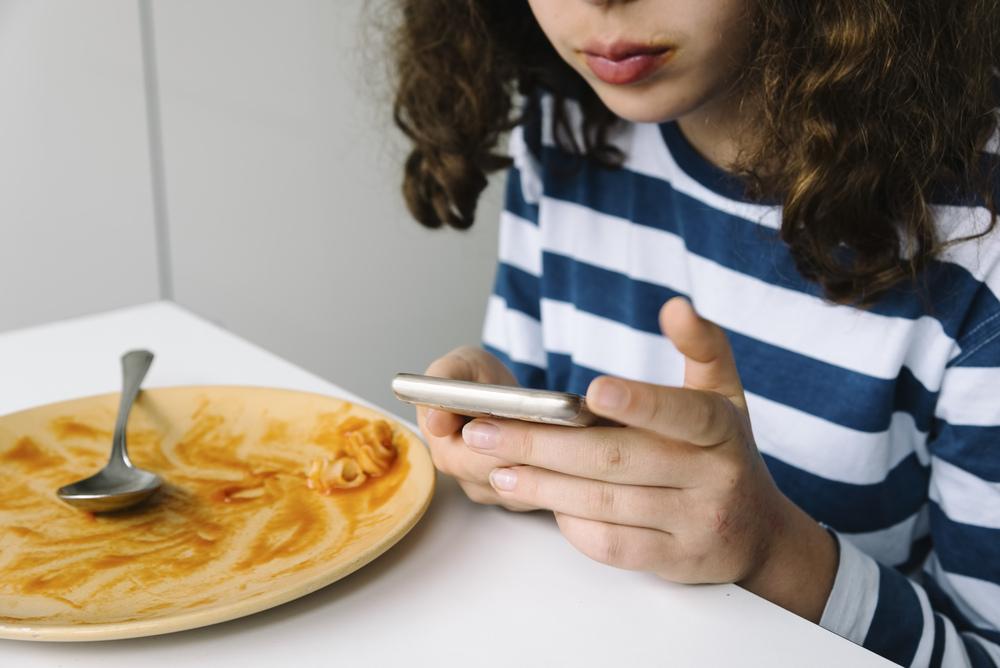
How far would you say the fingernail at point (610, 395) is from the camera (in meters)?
0.45

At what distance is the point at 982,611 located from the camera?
0.69 metres

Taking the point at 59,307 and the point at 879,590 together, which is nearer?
the point at 879,590

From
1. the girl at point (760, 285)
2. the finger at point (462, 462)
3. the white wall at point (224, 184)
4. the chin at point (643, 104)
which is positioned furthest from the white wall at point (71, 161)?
the finger at point (462, 462)

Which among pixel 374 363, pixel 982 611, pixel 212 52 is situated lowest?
pixel 374 363

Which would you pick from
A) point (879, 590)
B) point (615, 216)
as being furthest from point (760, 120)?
point (879, 590)

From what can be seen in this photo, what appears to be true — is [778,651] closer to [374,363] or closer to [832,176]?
[832,176]

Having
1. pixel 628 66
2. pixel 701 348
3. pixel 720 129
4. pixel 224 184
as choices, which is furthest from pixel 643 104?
pixel 224 184

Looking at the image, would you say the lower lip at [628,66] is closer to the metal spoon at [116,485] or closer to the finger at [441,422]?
the finger at [441,422]

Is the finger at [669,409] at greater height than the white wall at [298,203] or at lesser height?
greater

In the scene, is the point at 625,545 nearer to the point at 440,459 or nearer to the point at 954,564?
the point at 440,459

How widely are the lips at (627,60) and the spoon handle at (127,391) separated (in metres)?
0.37

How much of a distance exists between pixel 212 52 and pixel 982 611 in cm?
159

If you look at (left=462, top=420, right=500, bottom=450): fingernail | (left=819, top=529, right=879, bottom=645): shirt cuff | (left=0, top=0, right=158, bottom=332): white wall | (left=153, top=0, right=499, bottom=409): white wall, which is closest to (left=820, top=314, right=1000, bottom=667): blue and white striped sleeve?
(left=819, top=529, right=879, bottom=645): shirt cuff

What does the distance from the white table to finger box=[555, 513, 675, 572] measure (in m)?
0.01
